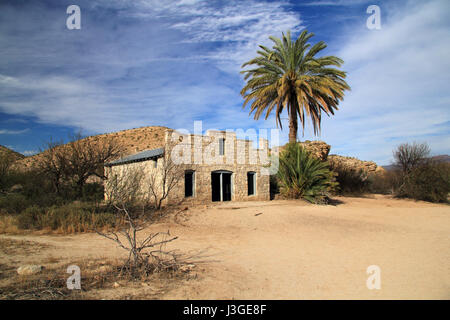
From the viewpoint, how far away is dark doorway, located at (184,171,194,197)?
15.8m

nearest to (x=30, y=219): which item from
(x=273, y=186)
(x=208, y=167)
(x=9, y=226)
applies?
(x=9, y=226)

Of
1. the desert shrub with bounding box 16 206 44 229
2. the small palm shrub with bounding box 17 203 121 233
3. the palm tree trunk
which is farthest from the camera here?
the palm tree trunk

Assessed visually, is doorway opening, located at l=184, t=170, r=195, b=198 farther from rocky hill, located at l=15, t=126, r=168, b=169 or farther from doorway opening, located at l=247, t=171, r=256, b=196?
rocky hill, located at l=15, t=126, r=168, b=169

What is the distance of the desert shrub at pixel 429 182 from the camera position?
17.8m

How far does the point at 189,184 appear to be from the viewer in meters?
15.9

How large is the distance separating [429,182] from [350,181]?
19.1 ft

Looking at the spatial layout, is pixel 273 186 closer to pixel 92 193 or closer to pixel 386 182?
pixel 386 182

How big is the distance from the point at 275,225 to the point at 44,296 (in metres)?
8.78

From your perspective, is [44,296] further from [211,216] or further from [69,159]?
[69,159]

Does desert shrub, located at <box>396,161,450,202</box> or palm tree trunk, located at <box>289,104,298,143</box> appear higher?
palm tree trunk, located at <box>289,104,298,143</box>

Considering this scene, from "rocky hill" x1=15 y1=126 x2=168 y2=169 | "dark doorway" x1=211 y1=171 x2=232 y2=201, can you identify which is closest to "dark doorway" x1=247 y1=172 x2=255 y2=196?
"dark doorway" x1=211 y1=171 x2=232 y2=201

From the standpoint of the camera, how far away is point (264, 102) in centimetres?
1948

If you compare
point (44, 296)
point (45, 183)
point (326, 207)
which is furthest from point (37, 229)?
point (326, 207)

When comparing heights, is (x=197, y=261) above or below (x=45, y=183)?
below
